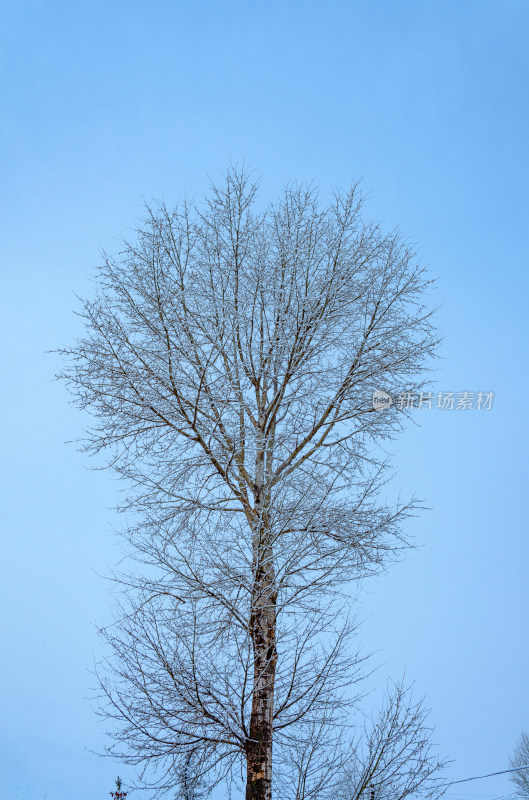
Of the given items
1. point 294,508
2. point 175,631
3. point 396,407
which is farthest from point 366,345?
point 175,631

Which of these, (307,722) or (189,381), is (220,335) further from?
(307,722)

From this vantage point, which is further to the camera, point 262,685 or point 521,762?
Result: point 521,762

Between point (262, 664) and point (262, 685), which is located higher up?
point (262, 664)
